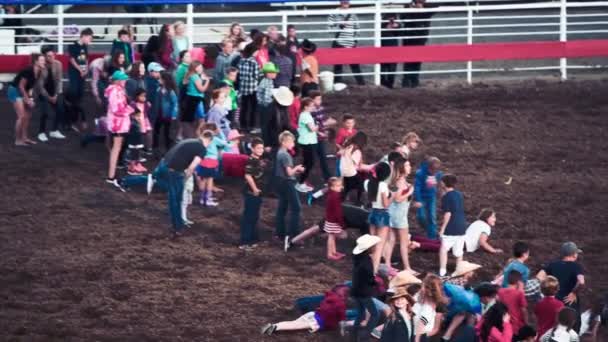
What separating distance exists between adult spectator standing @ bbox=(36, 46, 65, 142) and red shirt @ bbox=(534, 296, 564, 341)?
10.5 metres

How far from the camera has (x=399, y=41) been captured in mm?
30516

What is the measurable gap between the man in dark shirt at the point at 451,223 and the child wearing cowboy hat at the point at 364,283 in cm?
214

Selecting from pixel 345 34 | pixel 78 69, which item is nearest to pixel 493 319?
pixel 78 69

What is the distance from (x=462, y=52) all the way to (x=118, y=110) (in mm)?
8704

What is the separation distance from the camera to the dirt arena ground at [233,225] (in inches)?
737

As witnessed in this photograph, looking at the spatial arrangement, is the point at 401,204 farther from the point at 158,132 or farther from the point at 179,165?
the point at 158,132

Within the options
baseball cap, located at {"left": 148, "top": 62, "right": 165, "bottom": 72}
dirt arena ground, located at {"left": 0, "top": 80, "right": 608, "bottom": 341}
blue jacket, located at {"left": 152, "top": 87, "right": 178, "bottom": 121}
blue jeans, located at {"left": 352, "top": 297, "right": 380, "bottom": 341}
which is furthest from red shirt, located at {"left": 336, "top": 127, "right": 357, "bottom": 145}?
blue jeans, located at {"left": 352, "top": 297, "right": 380, "bottom": 341}

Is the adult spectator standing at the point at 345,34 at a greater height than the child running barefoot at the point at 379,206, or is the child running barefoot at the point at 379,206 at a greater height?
the adult spectator standing at the point at 345,34

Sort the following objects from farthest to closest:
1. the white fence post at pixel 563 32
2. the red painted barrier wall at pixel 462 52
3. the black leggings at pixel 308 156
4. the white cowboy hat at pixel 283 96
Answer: the white fence post at pixel 563 32 → the red painted barrier wall at pixel 462 52 → the white cowboy hat at pixel 283 96 → the black leggings at pixel 308 156

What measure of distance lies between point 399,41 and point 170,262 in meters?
11.5

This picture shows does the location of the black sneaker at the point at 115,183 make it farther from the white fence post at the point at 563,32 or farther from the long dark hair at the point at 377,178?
the white fence post at the point at 563,32

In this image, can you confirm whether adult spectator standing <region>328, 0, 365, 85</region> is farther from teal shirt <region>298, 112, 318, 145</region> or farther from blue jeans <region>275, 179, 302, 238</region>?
blue jeans <region>275, 179, 302, 238</region>

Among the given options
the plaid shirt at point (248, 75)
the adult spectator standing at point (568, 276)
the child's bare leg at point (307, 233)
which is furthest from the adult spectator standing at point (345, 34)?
the adult spectator standing at point (568, 276)

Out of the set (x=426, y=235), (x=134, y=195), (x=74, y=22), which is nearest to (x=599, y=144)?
(x=426, y=235)
